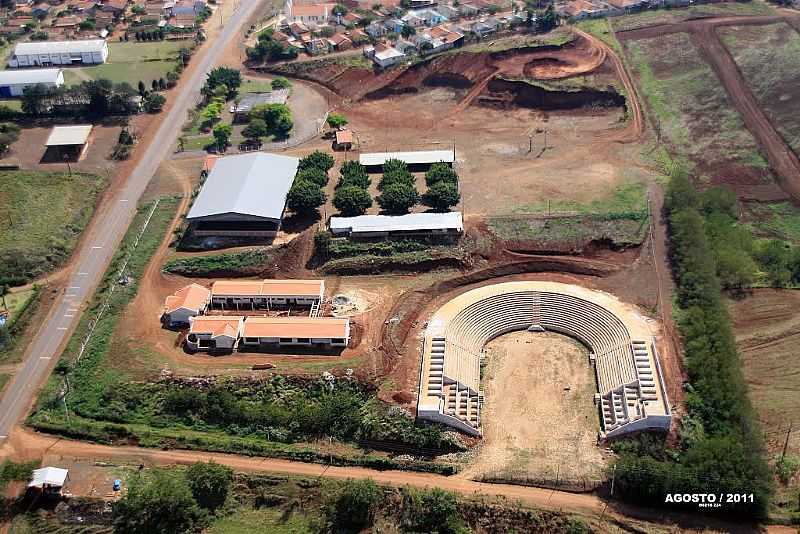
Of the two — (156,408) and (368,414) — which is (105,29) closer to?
(156,408)

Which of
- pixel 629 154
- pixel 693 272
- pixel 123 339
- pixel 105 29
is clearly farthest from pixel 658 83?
pixel 105 29

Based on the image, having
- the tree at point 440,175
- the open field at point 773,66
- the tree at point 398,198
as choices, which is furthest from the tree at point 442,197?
the open field at point 773,66

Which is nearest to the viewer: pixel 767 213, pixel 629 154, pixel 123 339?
pixel 123 339

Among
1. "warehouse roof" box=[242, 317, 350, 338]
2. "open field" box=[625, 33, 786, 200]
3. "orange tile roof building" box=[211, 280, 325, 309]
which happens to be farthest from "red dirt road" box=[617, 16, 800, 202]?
"orange tile roof building" box=[211, 280, 325, 309]

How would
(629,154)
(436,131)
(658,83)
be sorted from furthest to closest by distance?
(658,83) → (436,131) → (629,154)

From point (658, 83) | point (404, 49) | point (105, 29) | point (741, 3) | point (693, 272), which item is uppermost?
point (741, 3)

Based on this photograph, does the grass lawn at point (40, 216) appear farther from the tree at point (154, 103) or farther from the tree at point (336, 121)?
the tree at point (336, 121)
